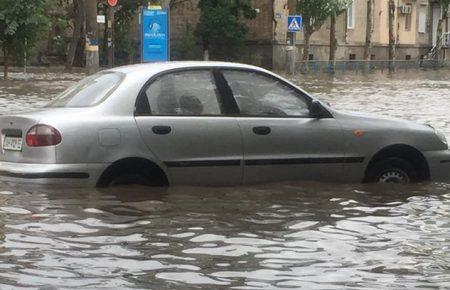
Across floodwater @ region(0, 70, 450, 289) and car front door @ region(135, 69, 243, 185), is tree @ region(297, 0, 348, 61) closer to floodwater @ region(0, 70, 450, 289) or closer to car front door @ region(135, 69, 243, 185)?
floodwater @ region(0, 70, 450, 289)

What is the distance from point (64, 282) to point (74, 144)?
253cm

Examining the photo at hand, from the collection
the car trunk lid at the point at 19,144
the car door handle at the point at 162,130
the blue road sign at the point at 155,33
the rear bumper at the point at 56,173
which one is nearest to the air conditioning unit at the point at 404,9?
the blue road sign at the point at 155,33

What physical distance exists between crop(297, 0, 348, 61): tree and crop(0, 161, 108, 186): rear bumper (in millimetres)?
45359

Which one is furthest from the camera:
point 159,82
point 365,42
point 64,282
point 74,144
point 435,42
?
point 435,42

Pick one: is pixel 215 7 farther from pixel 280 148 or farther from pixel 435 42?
pixel 280 148

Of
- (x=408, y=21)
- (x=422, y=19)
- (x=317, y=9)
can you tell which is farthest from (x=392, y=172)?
(x=422, y=19)

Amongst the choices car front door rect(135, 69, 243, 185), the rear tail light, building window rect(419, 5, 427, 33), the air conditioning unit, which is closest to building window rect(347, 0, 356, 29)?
the air conditioning unit

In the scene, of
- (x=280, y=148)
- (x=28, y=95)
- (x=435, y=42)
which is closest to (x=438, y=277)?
(x=280, y=148)

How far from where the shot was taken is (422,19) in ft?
235

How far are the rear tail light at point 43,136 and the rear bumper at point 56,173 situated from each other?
0.64ft

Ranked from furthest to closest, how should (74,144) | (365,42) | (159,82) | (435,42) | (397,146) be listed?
(435,42) → (365,42) → (397,146) → (159,82) → (74,144)

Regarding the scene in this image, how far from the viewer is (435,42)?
7231cm

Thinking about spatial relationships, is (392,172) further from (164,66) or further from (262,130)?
(164,66)

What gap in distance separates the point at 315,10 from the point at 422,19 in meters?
22.0
